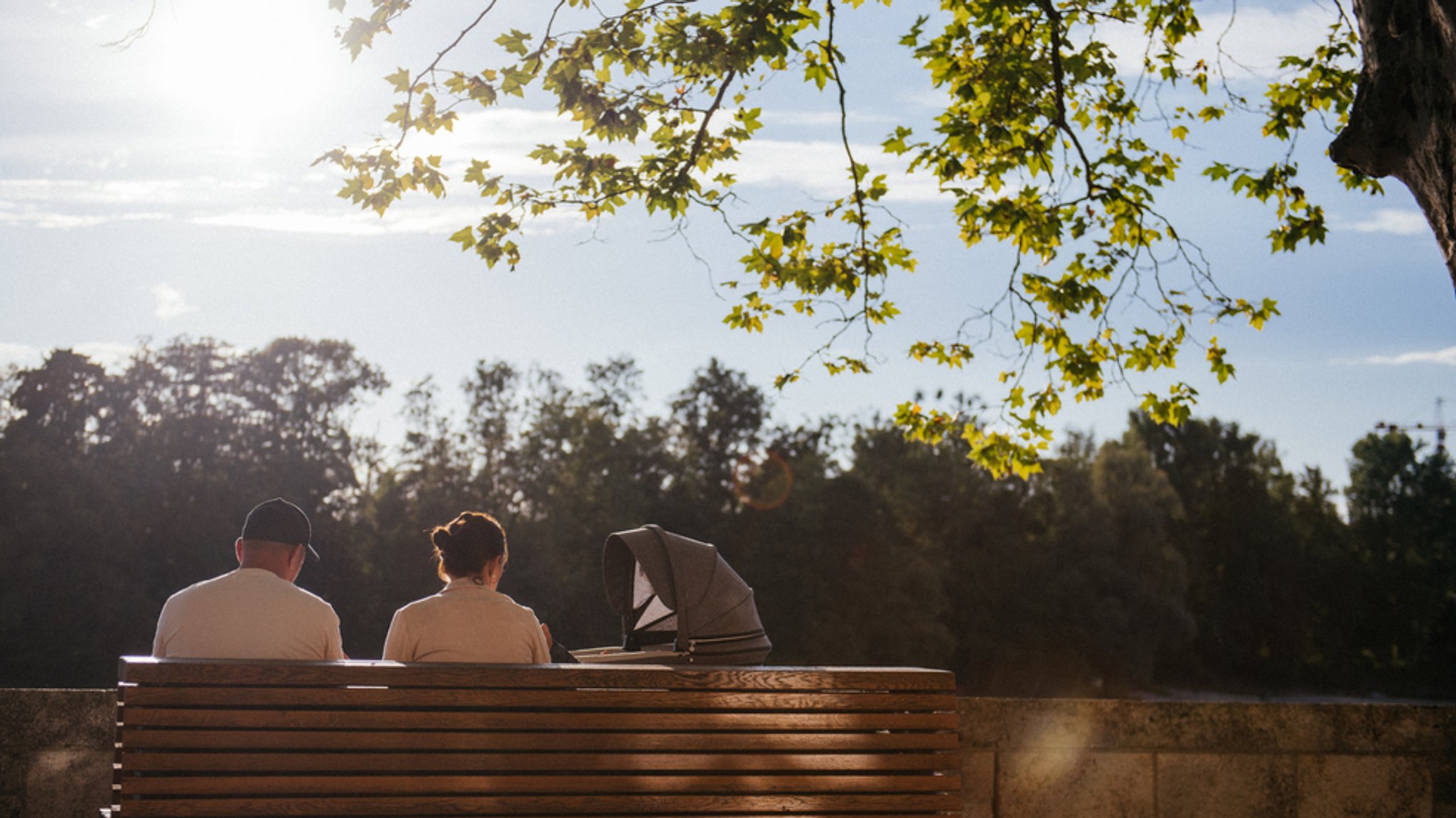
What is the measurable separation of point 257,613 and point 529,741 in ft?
3.75

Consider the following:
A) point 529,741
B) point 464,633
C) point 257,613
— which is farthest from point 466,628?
point 529,741

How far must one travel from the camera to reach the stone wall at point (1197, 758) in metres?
5.97

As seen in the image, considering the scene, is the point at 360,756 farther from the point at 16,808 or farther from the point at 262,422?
the point at 262,422

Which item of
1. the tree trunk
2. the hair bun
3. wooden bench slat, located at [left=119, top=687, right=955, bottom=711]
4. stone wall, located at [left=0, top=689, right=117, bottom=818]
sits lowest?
stone wall, located at [left=0, top=689, right=117, bottom=818]

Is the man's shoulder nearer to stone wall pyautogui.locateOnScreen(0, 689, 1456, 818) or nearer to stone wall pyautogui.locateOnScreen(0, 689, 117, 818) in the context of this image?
stone wall pyautogui.locateOnScreen(0, 689, 117, 818)

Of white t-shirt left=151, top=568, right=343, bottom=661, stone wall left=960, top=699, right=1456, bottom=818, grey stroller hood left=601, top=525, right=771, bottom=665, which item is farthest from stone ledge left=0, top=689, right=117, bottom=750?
stone wall left=960, top=699, right=1456, bottom=818

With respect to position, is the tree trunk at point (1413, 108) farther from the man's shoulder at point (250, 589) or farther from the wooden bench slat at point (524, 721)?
the man's shoulder at point (250, 589)

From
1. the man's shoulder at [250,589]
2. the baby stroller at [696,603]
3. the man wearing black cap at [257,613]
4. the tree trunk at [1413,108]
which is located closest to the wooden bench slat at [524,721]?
the man wearing black cap at [257,613]

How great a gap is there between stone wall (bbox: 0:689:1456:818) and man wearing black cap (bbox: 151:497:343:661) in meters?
1.50

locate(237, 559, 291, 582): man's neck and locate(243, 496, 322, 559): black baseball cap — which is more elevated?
locate(243, 496, 322, 559): black baseball cap

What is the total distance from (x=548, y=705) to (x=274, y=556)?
1.31 metres

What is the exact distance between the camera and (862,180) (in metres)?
10.0

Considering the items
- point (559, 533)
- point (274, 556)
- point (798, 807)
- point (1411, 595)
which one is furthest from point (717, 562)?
point (1411, 595)

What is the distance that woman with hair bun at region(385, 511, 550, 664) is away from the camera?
182 inches
